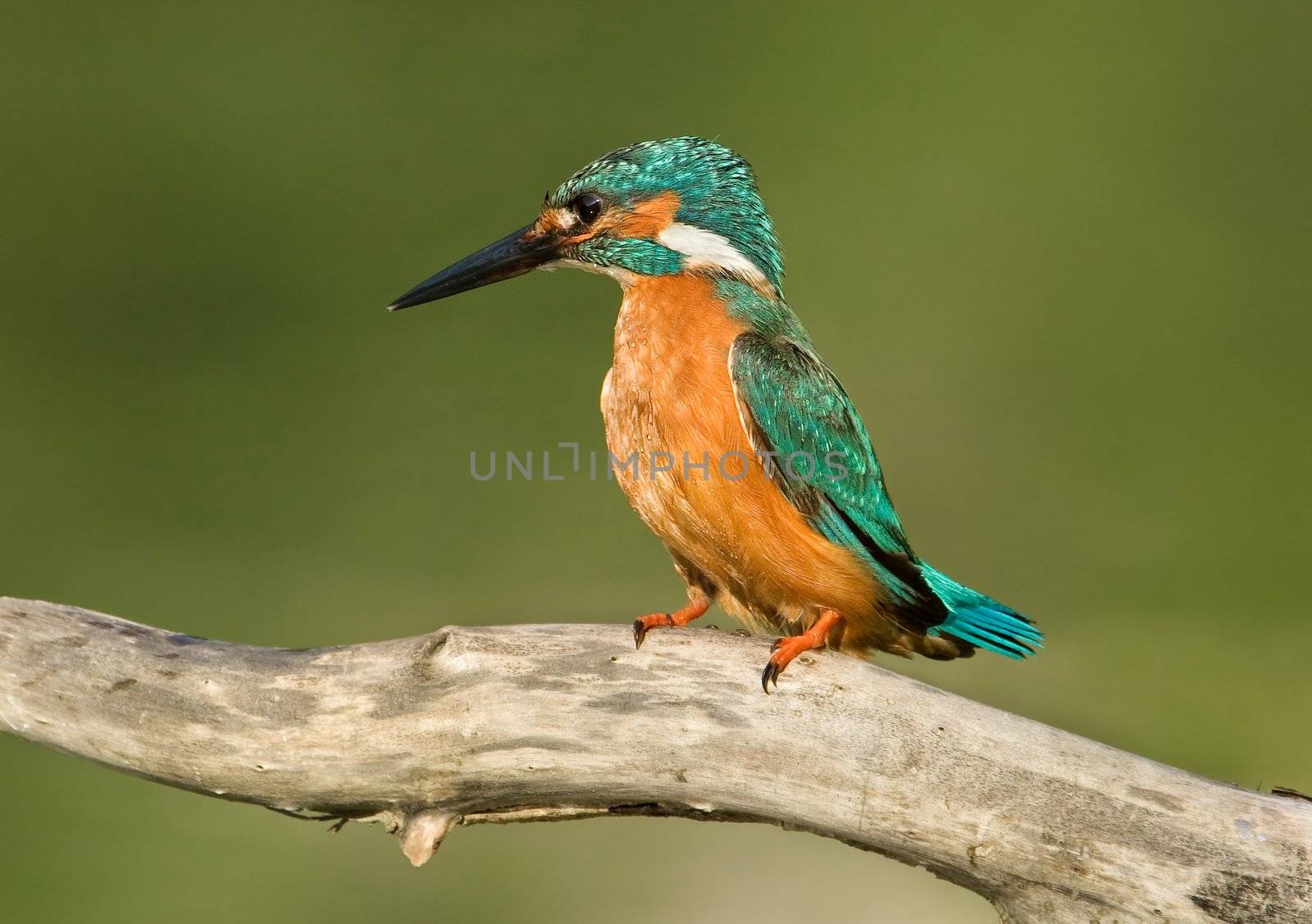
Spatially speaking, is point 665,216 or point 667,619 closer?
point 667,619

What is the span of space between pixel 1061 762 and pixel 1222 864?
289 millimetres

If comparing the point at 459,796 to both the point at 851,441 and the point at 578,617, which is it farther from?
the point at 578,617

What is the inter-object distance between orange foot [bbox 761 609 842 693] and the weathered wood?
0.08 feet

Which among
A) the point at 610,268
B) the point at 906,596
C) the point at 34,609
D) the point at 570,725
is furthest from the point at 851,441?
the point at 34,609

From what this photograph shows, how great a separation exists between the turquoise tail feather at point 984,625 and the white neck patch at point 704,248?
30.1 inches

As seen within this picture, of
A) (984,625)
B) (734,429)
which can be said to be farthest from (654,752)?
(984,625)

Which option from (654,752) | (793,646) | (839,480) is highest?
(839,480)

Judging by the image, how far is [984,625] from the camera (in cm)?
269

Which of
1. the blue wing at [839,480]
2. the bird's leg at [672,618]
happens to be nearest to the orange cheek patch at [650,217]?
the blue wing at [839,480]

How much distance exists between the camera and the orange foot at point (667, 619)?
2.40 meters

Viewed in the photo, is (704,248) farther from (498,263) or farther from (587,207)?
(498,263)

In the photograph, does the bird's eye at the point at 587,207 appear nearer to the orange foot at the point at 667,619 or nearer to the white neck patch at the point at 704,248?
the white neck patch at the point at 704,248

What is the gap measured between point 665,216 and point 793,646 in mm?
962

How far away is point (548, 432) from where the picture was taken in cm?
564
